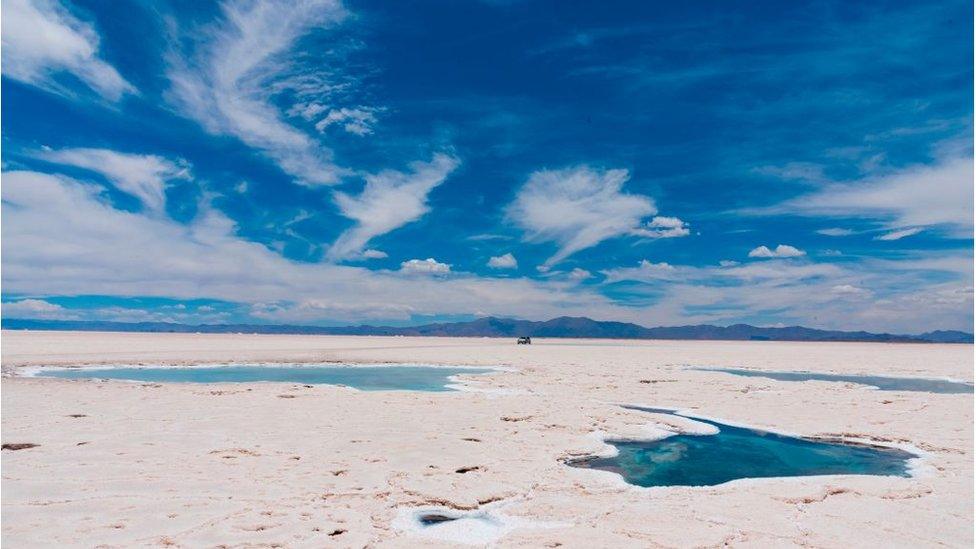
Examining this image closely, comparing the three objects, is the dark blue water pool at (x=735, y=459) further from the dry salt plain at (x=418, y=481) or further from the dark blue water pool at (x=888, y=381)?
the dark blue water pool at (x=888, y=381)

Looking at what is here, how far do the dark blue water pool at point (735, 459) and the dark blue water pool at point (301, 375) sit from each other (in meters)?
11.1

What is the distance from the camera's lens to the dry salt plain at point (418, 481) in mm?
6723

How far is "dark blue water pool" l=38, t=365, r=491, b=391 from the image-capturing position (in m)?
23.5

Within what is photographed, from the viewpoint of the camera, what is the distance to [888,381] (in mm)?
26359

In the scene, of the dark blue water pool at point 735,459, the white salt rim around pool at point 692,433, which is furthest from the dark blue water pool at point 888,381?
the dark blue water pool at point 735,459

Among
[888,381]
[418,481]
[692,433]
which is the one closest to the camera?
[418,481]

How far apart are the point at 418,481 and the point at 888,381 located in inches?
1071

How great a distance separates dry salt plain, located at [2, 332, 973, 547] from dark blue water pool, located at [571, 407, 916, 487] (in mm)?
503

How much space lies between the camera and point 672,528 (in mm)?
6938

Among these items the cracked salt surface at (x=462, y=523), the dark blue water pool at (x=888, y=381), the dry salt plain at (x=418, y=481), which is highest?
the dark blue water pool at (x=888, y=381)

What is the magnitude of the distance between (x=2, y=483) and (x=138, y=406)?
757 cm

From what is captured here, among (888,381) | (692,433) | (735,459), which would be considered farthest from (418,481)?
(888,381)

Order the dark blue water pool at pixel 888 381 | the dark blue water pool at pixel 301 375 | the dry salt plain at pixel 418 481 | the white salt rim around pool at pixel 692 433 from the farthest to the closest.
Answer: the dark blue water pool at pixel 301 375, the dark blue water pool at pixel 888 381, the white salt rim around pool at pixel 692 433, the dry salt plain at pixel 418 481

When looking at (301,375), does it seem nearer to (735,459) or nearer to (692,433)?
(692,433)
